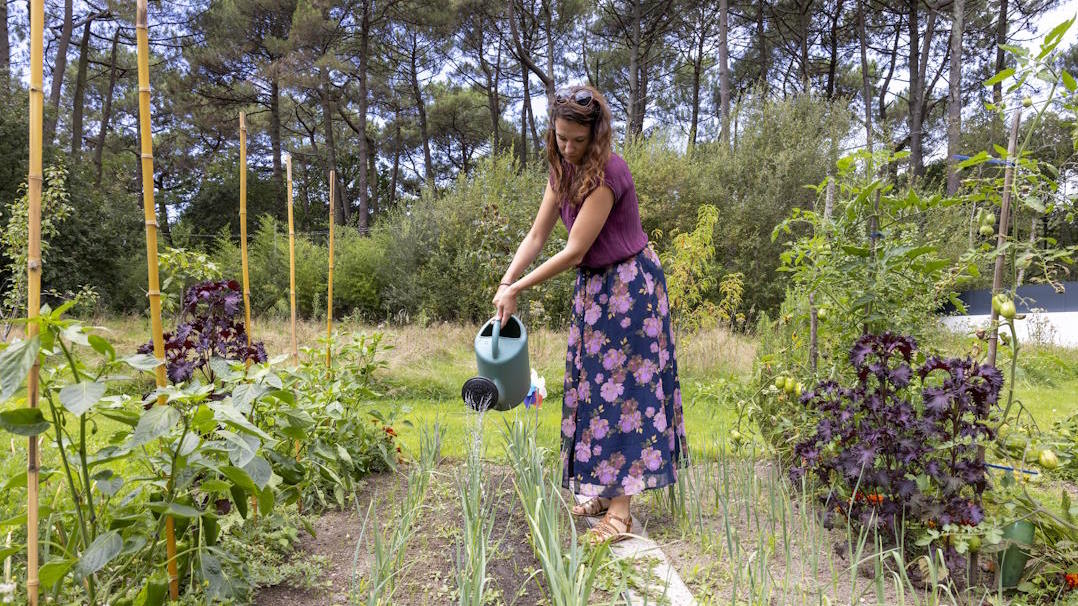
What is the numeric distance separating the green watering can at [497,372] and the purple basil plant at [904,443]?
0.81 m

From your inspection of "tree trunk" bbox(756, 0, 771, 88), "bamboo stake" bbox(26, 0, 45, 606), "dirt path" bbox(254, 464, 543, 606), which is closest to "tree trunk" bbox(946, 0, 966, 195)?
"tree trunk" bbox(756, 0, 771, 88)

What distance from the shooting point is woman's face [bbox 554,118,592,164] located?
5.82 feet

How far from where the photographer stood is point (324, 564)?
161 cm

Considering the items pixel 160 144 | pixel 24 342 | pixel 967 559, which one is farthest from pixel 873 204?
pixel 160 144

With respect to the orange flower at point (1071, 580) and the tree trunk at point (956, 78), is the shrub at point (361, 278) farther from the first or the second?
the tree trunk at point (956, 78)

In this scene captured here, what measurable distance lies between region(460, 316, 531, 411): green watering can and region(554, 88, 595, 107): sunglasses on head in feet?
2.15

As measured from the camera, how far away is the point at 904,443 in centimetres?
149

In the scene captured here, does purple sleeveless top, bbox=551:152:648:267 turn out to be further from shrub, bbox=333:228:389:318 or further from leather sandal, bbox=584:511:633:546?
shrub, bbox=333:228:389:318

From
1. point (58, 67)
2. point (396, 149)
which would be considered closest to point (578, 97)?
point (58, 67)

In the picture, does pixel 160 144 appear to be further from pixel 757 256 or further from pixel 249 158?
pixel 757 256

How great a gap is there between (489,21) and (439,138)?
5.08 m

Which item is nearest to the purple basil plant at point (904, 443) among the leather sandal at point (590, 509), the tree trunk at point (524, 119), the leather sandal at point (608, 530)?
the leather sandal at point (608, 530)

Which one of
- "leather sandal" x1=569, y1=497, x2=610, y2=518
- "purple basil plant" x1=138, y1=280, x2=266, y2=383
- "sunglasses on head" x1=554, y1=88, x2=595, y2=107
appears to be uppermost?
"sunglasses on head" x1=554, y1=88, x2=595, y2=107

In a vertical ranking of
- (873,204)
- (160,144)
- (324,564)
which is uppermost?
(160,144)
